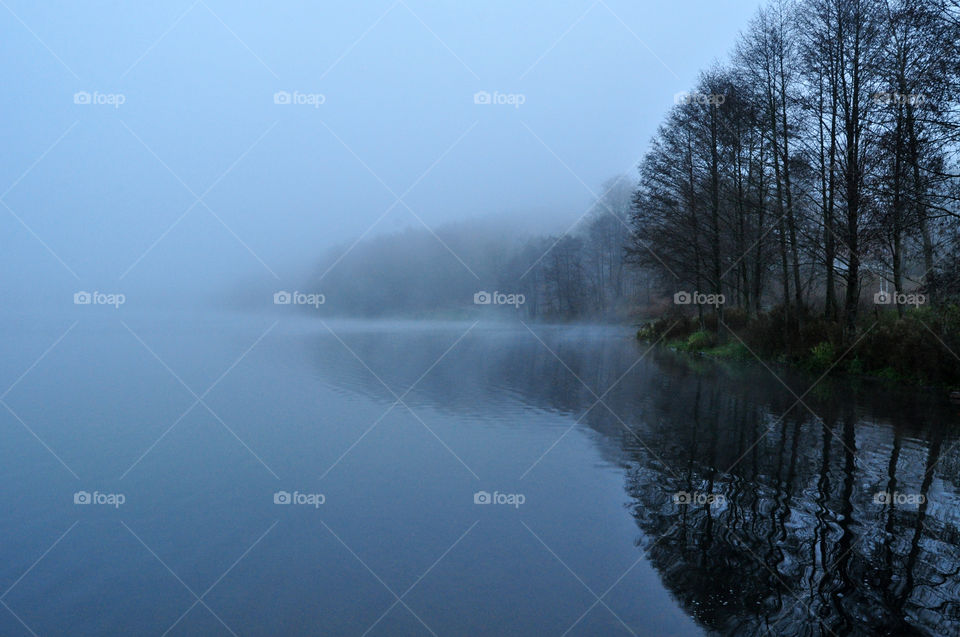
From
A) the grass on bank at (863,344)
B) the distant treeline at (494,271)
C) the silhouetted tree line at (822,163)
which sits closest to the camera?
the silhouetted tree line at (822,163)

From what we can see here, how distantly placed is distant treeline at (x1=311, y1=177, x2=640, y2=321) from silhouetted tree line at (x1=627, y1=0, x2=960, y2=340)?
105 ft

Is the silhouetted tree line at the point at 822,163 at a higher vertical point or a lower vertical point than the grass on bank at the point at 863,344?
higher

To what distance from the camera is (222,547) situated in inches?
246

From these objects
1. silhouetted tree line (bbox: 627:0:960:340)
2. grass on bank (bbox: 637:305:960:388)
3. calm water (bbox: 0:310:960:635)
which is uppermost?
silhouetted tree line (bbox: 627:0:960:340)

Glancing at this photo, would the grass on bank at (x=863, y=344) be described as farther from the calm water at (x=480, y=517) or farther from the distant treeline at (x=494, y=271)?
the distant treeline at (x=494, y=271)

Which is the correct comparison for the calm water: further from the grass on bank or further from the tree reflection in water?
the grass on bank

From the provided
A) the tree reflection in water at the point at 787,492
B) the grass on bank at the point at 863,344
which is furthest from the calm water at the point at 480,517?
the grass on bank at the point at 863,344

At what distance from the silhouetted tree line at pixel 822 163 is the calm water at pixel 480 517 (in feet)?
16.8

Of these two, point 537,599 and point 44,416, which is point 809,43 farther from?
point 44,416

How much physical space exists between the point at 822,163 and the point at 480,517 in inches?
804

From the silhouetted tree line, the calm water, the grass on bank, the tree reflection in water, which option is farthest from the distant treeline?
the calm water

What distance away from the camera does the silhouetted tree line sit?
45.7 ft

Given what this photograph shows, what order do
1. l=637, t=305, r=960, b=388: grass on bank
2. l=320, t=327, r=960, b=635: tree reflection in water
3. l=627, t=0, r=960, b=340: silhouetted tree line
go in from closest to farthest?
l=320, t=327, r=960, b=635: tree reflection in water
l=627, t=0, r=960, b=340: silhouetted tree line
l=637, t=305, r=960, b=388: grass on bank

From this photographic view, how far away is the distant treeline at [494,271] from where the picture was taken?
282 ft
